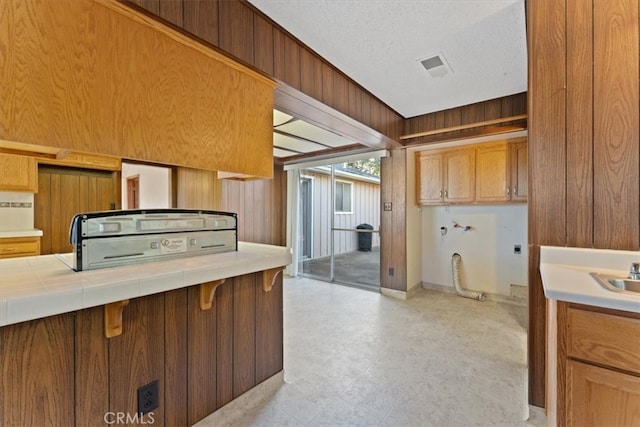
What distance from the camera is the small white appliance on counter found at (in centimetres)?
118

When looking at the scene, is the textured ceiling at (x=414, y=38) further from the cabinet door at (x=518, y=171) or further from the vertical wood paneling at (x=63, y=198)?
the vertical wood paneling at (x=63, y=198)

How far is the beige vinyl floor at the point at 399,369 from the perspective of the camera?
174 centimetres

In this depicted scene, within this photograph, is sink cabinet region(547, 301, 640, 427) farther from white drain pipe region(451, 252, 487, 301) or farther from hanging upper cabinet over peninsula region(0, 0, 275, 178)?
white drain pipe region(451, 252, 487, 301)

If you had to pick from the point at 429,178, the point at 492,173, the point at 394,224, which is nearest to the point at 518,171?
the point at 492,173

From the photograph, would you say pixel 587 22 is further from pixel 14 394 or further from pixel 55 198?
pixel 55 198

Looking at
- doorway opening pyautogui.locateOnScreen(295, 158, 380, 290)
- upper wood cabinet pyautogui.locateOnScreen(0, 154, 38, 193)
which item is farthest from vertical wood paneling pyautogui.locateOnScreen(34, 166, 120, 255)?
doorway opening pyautogui.locateOnScreen(295, 158, 380, 290)

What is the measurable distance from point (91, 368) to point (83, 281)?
466 mm

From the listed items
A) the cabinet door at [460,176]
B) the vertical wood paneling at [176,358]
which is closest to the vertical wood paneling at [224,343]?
the vertical wood paneling at [176,358]

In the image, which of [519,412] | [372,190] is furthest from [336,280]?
[519,412]

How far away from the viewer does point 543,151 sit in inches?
66.1

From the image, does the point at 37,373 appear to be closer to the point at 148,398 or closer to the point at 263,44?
the point at 148,398

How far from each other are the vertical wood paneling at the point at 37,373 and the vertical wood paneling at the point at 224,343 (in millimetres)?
676

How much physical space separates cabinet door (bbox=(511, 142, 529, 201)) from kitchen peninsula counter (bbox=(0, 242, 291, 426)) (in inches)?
122

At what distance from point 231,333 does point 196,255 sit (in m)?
0.55
